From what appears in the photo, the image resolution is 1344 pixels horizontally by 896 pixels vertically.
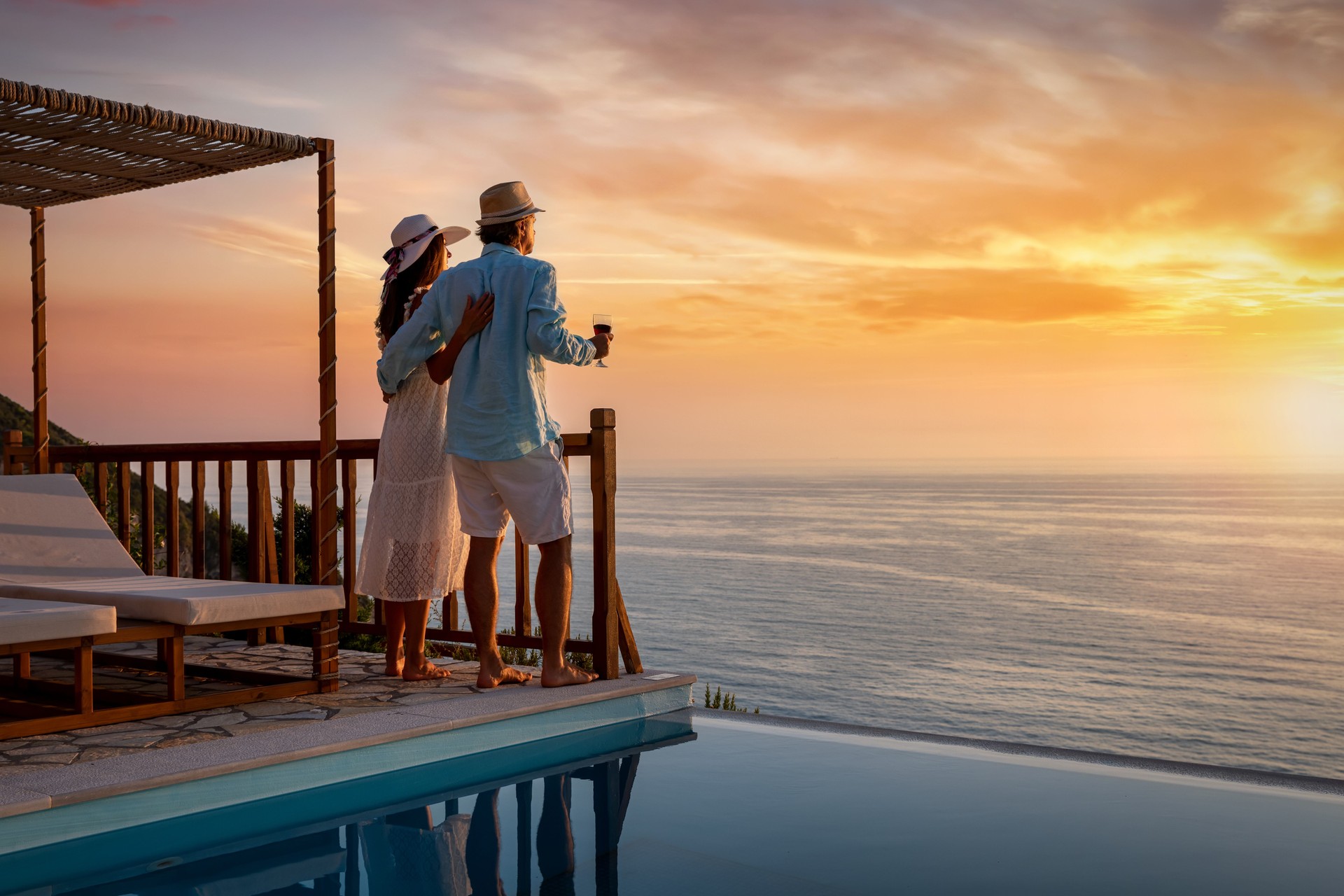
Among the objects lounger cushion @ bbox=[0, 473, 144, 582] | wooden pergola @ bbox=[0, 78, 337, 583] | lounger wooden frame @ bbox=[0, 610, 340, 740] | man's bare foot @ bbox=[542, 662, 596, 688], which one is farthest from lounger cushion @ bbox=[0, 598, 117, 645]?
man's bare foot @ bbox=[542, 662, 596, 688]

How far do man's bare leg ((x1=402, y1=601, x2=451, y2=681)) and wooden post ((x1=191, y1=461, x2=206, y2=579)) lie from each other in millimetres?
1315

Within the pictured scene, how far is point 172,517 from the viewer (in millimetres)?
5809

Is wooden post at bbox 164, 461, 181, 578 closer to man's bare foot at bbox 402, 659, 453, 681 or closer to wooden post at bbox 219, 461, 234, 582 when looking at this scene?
wooden post at bbox 219, 461, 234, 582

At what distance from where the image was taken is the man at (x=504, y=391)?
3914mm

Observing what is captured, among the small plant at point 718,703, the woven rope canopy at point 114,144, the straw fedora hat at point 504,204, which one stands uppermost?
the woven rope canopy at point 114,144

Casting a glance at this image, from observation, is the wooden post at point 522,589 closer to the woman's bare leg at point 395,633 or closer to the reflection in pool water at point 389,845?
the woman's bare leg at point 395,633

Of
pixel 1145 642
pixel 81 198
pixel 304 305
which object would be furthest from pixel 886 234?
pixel 81 198

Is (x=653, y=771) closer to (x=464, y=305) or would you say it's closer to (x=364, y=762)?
(x=364, y=762)

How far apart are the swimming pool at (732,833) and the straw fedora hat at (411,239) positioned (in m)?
1.78

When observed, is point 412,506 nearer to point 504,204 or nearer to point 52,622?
point 504,204

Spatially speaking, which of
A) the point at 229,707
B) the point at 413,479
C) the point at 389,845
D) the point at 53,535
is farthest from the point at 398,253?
the point at 389,845

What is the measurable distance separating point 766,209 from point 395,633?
41.1m

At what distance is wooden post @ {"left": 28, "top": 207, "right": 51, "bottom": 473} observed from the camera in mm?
5816

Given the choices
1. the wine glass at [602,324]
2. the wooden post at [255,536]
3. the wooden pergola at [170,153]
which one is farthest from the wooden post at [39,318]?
the wine glass at [602,324]
